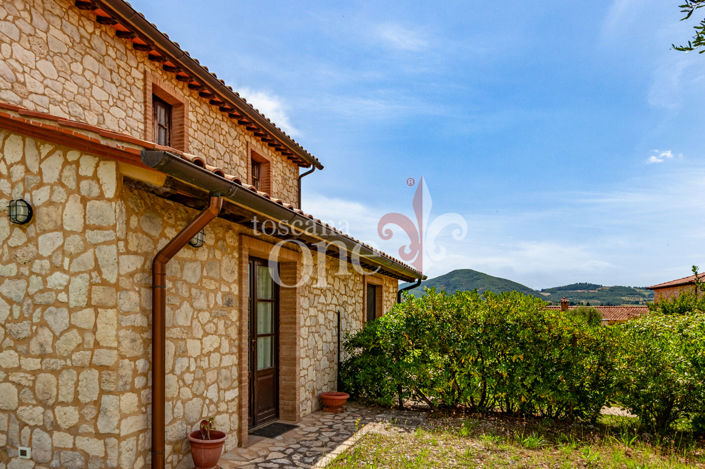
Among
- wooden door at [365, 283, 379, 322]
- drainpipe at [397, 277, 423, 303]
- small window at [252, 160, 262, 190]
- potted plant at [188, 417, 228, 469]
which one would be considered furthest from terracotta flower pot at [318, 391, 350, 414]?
drainpipe at [397, 277, 423, 303]

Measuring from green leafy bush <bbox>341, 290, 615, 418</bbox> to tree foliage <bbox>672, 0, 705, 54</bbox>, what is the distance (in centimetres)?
442

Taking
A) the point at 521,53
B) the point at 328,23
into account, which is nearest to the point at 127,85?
the point at 328,23

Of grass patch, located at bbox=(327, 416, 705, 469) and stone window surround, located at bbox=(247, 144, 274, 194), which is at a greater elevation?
stone window surround, located at bbox=(247, 144, 274, 194)

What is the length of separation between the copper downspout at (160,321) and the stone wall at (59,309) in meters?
0.34

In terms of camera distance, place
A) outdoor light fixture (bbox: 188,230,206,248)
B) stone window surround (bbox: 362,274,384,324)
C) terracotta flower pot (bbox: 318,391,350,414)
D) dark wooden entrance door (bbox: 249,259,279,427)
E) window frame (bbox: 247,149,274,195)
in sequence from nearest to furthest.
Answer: outdoor light fixture (bbox: 188,230,206,248) < dark wooden entrance door (bbox: 249,259,279,427) < terracotta flower pot (bbox: 318,391,350,414) < window frame (bbox: 247,149,274,195) < stone window surround (bbox: 362,274,384,324)

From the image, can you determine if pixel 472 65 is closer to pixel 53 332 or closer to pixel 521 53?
pixel 521 53

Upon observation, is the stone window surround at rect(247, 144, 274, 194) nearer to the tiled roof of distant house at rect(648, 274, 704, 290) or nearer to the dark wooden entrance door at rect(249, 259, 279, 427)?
the dark wooden entrance door at rect(249, 259, 279, 427)

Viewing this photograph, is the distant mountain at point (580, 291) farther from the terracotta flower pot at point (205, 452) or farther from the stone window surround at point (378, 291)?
the terracotta flower pot at point (205, 452)

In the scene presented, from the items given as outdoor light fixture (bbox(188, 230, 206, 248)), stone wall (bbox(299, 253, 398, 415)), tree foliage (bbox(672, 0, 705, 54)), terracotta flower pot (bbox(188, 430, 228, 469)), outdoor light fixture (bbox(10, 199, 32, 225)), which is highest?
tree foliage (bbox(672, 0, 705, 54))

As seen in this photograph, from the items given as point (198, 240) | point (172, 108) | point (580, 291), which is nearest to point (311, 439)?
point (198, 240)

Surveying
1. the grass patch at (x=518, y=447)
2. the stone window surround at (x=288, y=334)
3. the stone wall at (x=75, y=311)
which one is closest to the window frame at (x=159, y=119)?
the stone window surround at (x=288, y=334)

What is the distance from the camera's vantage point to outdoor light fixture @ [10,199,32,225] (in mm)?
3834

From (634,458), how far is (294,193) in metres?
8.24

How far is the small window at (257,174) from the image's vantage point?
9727 millimetres
